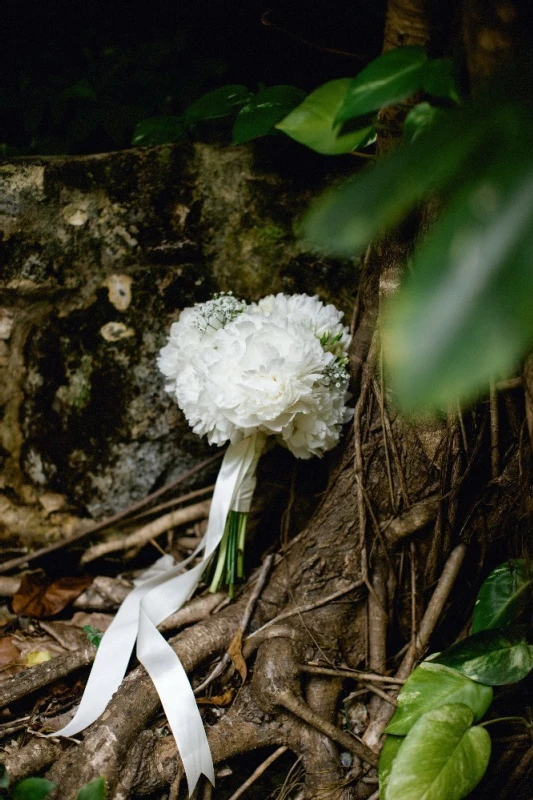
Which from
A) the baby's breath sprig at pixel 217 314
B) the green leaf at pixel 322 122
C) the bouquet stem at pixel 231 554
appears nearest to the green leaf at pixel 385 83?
the green leaf at pixel 322 122

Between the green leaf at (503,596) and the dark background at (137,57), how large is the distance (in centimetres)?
162

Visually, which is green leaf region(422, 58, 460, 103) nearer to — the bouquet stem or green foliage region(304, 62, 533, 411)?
green foliage region(304, 62, 533, 411)

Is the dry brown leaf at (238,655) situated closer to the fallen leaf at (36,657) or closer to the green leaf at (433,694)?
the green leaf at (433,694)

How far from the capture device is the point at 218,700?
1379 mm

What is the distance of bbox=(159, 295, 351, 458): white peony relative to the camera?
49.9 inches

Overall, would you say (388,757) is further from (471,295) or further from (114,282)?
(114,282)

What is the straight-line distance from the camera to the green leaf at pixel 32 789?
3.29 ft

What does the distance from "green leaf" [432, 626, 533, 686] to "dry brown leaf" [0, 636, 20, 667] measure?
→ 105cm

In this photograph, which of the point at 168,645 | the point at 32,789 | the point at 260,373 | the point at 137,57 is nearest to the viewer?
the point at 32,789

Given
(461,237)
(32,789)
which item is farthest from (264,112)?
(32,789)

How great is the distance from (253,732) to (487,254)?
3.84ft

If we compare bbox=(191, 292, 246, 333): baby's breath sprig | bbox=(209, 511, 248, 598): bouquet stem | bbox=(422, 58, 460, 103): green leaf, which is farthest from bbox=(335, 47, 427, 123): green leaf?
bbox=(209, 511, 248, 598): bouquet stem

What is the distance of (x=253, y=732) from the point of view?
4.34 feet

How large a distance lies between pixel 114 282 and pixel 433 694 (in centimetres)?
130
